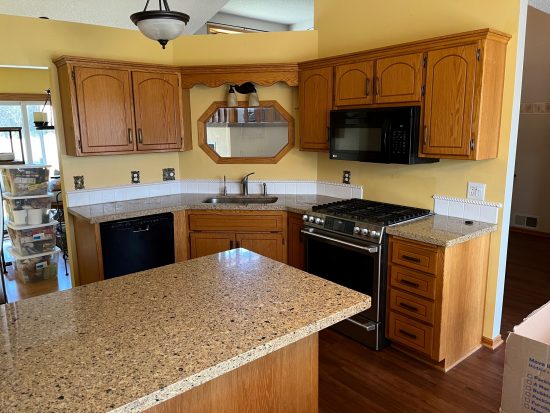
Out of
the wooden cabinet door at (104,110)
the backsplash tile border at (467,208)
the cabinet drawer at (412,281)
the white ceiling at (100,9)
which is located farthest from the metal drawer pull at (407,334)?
the white ceiling at (100,9)

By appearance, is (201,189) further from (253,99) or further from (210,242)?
(253,99)

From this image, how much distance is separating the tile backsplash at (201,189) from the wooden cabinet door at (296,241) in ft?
2.02

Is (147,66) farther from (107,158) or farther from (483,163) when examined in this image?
(483,163)

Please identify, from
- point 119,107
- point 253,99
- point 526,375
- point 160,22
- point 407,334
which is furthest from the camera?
point 253,99

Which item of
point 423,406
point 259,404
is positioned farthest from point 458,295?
point 259,404

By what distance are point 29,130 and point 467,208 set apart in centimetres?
729

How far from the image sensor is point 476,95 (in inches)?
101

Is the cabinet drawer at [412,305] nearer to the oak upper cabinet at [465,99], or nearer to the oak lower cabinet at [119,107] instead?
the oak upper cabinet at [465,99]

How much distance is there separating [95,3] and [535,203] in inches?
230

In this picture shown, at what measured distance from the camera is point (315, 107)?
3641mm

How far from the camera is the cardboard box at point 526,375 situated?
1201mm

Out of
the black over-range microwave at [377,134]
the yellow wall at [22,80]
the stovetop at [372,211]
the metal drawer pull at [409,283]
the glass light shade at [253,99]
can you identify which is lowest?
the metal drawer pull at [409,283]

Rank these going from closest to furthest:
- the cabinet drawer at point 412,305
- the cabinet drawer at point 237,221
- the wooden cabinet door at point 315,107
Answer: the cabinet drawer at point 412,305, the wooden cabinet door at point 315,107, the cabinet drawer at point 237,221

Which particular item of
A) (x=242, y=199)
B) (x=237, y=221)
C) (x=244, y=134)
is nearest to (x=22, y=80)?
(x=244, y=134)
